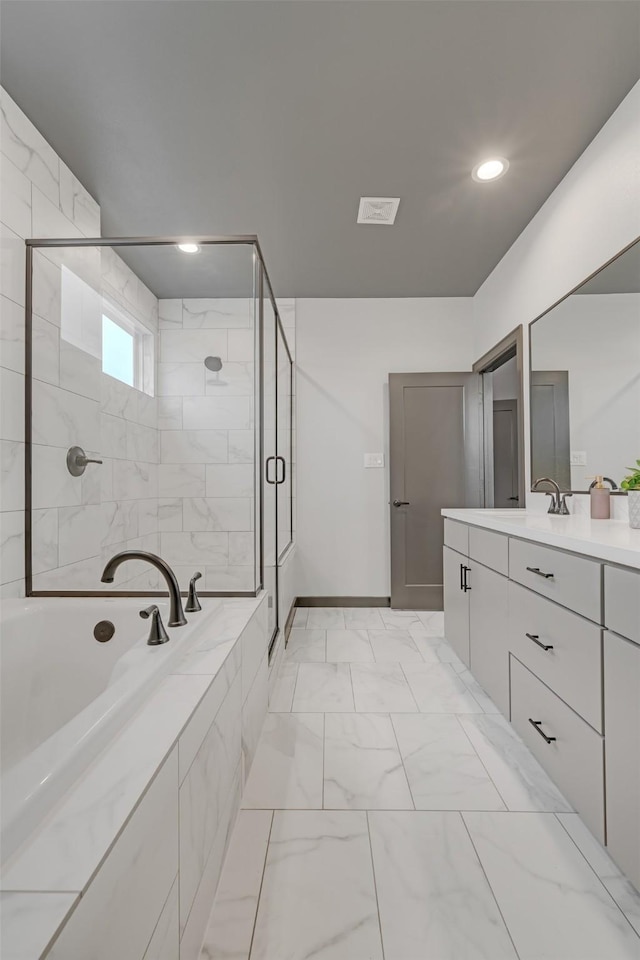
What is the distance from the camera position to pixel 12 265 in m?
1.77

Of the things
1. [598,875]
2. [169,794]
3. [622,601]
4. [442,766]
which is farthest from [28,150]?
[598,875]

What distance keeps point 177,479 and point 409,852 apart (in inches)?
74.0

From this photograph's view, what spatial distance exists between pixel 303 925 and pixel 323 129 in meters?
2.64

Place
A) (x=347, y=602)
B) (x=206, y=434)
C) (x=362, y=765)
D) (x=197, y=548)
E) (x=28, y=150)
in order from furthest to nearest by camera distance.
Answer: (x=347, y=602) → (x=206, y=434) → (x=197, y=548) → (x=28, y=150) → (x=362, y=765)

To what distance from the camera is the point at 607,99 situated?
5.89 ft

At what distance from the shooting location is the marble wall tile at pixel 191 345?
2426 mm

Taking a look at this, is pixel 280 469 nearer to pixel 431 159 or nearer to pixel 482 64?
pixel 431 159

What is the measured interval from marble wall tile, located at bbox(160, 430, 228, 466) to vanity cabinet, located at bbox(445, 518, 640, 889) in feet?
4.40

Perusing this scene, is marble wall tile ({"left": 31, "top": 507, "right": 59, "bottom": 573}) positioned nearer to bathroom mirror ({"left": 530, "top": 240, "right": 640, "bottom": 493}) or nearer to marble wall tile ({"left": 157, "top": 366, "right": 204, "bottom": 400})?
marble wall tile ({"left": 157, "top": 366, "right": 204, "bottom": 400})

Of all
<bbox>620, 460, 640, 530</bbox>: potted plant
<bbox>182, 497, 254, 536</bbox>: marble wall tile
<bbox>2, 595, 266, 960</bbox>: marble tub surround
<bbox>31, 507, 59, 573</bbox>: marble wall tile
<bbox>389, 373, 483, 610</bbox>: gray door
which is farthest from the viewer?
<bbox>389, 373, 483, 610</bbox>: gray door

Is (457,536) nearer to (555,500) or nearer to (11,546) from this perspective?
(555,500)

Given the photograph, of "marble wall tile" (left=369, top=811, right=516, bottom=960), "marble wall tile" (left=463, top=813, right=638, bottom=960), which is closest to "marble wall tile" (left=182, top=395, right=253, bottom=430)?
"marble wall tile" (left=369, top=811, right=516, bottom=960)

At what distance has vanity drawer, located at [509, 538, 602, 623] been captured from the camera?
1229 mm

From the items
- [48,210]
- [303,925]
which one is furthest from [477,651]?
[48,210]
